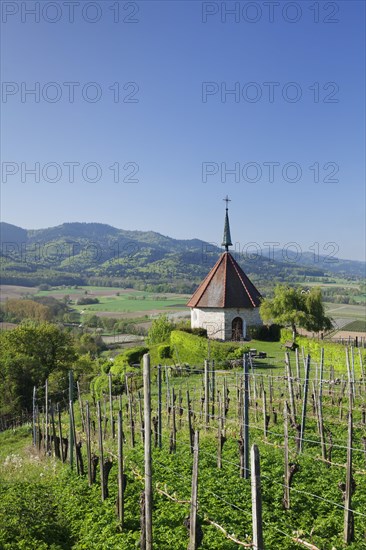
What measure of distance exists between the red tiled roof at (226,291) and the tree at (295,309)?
78.0 inches

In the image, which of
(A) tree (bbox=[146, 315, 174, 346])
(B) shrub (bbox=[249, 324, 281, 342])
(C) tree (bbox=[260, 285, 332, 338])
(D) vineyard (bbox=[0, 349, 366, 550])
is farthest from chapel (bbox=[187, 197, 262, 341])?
(D) vineyard (bbox=[0, 349, 366, 550])

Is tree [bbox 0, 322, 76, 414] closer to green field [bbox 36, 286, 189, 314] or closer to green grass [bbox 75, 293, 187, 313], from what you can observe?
green field [bbox 36, 286, 189, 314]

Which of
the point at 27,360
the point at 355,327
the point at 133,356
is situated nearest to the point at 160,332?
the point at 133,356

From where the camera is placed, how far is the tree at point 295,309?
41.7 metres

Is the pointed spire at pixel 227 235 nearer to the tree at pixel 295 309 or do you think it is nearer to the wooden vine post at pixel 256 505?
the tree at pixel 295 309

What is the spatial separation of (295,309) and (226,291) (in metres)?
6.70

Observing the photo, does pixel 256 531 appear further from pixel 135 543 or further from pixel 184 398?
pixel 184 398

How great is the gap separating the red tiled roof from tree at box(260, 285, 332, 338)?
198 centimetres

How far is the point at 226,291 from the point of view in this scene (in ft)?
146

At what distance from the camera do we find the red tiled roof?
43938 millimetres

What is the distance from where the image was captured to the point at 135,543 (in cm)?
811

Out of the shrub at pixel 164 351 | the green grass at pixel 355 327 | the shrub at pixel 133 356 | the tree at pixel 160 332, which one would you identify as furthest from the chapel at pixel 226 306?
the green grass at pixel 355 327

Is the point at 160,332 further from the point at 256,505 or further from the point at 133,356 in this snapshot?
the point at 256,505

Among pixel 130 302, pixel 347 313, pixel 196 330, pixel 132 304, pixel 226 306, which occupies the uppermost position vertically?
pixel 226 306
